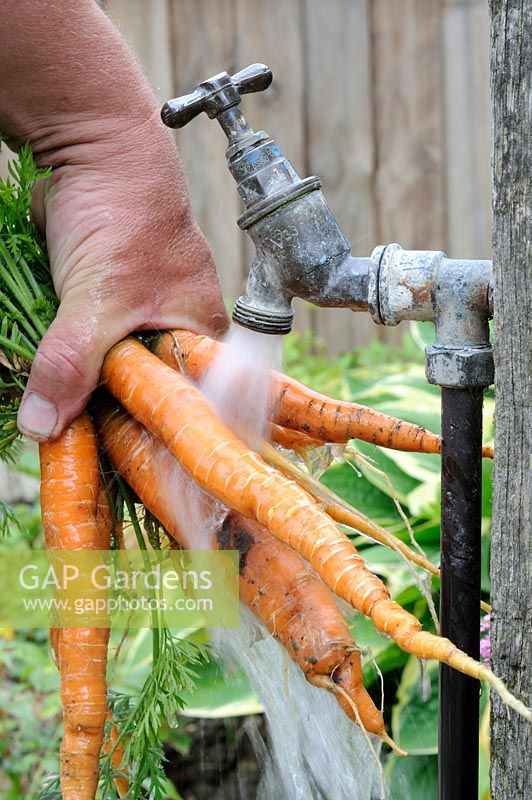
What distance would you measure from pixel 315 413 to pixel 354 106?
310cm

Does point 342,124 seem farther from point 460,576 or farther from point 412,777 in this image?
point 460,576

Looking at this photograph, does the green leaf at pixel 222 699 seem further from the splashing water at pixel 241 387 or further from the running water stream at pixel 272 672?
the splashing water at pixel 241 387

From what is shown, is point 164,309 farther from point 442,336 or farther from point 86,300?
point 442,336

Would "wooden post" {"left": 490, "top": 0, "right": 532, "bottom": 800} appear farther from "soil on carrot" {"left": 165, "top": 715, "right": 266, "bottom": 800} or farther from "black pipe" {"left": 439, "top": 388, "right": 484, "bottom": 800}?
"soil on carrot" {"left": 165, "top": 715, "right": 266, "bottom": 800}

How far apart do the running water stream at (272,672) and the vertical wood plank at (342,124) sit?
2631 millimetres

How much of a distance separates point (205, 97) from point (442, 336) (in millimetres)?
453

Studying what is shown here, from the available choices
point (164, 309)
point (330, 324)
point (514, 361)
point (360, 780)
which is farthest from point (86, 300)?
point (330, 324)

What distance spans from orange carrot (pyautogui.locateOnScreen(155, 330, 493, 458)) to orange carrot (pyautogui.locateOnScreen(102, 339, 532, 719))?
0.16ft

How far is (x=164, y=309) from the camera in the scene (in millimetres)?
1546

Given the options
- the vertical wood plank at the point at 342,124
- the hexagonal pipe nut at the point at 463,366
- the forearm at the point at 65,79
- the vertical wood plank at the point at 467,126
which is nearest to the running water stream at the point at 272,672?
the hexagonal pipe nut at the point at 463,366

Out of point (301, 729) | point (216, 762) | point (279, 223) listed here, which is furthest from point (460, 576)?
point (216, 762)

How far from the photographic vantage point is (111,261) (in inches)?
57.6

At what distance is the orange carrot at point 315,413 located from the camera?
1.45 meters

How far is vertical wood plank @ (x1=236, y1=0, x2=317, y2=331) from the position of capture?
4.12 meters
